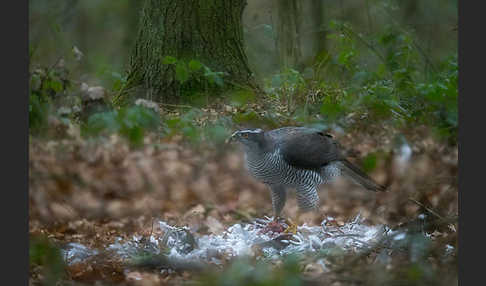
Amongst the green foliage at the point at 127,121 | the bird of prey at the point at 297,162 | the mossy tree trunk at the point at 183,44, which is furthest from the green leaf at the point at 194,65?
the bird of prey at the point at 297,162

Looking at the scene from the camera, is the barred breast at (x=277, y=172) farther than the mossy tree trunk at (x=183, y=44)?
No

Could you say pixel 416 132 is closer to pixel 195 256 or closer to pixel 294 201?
pixel 294 201

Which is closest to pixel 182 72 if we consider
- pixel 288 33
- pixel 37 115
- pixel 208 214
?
pixel 208 214

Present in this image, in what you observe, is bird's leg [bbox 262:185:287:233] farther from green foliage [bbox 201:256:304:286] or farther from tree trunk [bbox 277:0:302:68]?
tree trunk [bbox 277:0:302:68]

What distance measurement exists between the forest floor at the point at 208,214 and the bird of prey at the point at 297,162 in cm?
15

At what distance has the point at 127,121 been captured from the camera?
4.26 meters

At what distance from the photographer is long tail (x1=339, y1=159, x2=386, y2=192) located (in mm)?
4547

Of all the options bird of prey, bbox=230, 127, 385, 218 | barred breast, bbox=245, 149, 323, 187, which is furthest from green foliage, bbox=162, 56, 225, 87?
barred breast, bbox=245, 149, 323, 187

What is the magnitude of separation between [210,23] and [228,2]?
1.09ft

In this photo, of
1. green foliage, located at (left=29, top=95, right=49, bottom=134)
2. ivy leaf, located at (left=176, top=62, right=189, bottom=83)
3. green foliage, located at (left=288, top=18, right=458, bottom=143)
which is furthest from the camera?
ivy leaf, located at (left=176, top=62, right=189, bottom=83)

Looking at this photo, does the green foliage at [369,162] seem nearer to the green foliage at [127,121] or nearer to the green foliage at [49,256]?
the green foliage at [127,121]

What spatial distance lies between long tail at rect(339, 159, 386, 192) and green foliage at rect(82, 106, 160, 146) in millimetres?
1588

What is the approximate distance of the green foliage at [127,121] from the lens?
14.0 ft

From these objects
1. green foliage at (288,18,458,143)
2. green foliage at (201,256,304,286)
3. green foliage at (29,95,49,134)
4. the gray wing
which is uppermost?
green foliage at (288,18,458,143)
